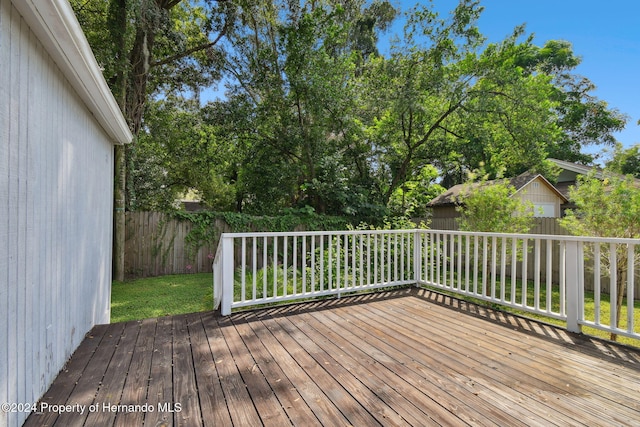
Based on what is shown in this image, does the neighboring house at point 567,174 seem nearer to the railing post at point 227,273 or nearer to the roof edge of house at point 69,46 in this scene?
the railing post at point 227,273

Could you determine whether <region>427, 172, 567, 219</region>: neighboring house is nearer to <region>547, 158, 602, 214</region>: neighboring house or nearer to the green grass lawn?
<region>547, 158, 602, 214</region>: neighboring house

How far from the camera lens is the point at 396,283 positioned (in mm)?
4355

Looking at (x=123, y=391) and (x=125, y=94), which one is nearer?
(x=123, y=391)

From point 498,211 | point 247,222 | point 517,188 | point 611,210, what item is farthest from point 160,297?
point 517,188

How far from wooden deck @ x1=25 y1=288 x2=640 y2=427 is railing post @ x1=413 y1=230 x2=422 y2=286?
1411 millimetres

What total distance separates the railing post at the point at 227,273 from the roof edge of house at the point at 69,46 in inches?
65.6

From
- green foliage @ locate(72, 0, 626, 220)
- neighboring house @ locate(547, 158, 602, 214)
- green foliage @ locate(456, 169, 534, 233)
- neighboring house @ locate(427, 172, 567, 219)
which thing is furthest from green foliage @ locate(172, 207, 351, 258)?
neighboring house @ locate(547, 158, 602, 214)

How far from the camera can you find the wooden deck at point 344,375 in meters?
1.59

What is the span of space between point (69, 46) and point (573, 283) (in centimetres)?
432

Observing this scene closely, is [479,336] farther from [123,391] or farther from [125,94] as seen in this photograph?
[125,94]

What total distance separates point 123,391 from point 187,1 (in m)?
9.42

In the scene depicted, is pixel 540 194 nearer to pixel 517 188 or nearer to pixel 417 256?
pixel 517 188

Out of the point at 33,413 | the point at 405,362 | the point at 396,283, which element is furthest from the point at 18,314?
the point at 396,283

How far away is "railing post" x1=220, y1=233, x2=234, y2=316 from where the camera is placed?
10.2 feet
